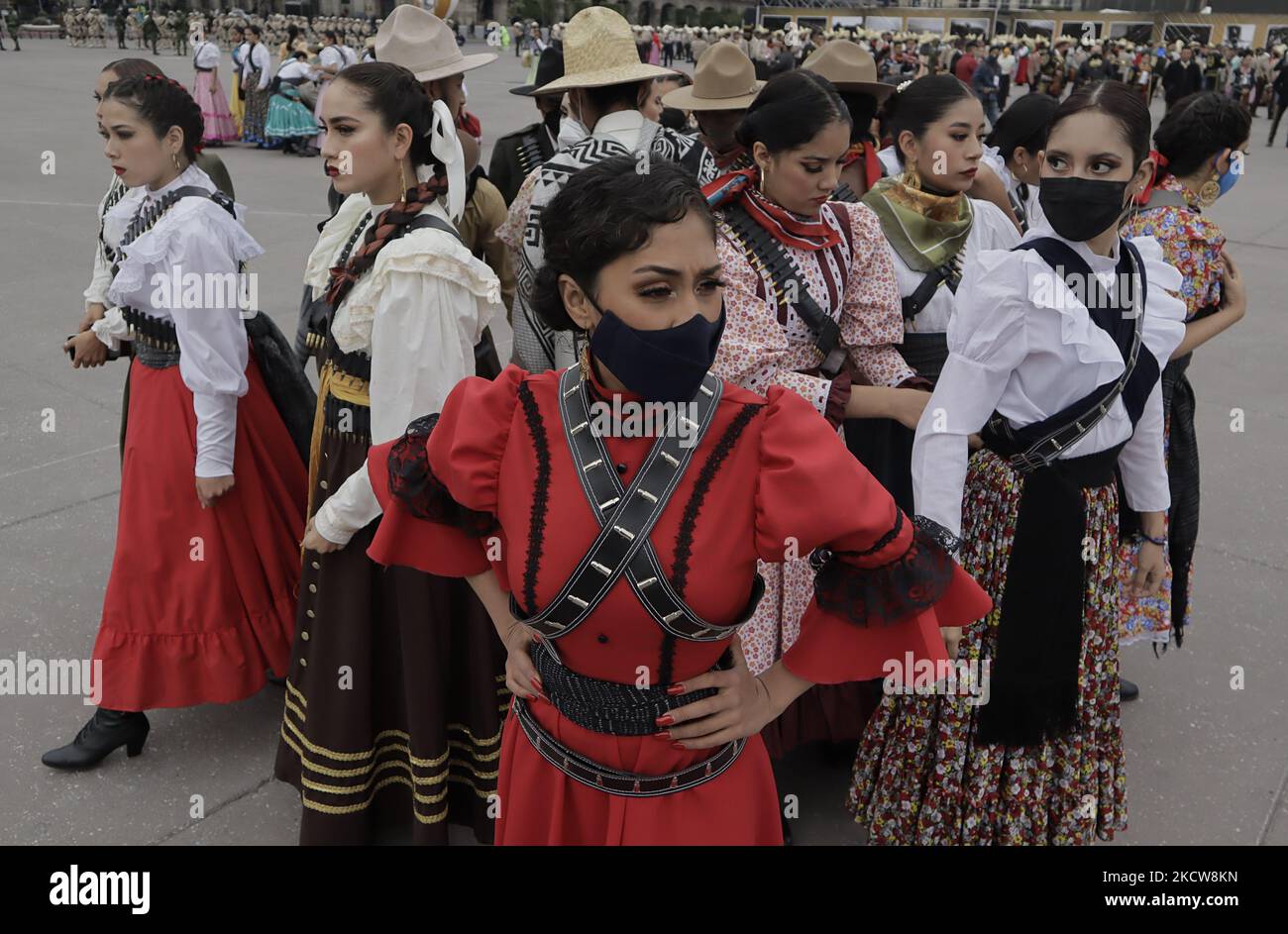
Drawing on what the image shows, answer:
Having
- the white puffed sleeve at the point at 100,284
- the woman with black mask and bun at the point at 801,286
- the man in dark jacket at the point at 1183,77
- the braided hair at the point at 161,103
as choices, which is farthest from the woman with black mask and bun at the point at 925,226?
the man in dark jacket at the point at 1183,77

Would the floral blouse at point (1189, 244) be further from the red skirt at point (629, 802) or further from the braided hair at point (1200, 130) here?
the red skirt at point (629, 802)

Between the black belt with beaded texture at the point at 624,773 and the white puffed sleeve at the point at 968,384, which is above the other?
the white puffed sleeve at the point at 968,384

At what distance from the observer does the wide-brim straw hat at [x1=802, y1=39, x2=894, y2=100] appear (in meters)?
3.97

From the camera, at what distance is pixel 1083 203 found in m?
2.21

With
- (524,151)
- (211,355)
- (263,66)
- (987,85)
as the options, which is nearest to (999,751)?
(211,355)

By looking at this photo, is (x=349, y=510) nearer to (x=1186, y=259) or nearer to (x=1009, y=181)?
(x=1186, y=259)

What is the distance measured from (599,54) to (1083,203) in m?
2.05

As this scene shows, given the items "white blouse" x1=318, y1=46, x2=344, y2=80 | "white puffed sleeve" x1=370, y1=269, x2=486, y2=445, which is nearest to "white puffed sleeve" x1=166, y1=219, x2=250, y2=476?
"white puffed sleeve" x1=370, y1=269, x2=486, y2=445

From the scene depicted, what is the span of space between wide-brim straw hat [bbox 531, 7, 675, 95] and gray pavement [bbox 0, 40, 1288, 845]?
2339 mm

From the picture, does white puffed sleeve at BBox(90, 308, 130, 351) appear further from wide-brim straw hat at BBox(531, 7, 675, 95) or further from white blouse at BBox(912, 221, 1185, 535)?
white blouse at BBox(912, 221, 1185, 535)

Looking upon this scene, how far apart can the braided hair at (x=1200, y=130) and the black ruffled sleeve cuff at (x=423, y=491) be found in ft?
8.34

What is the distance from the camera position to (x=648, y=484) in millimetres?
1545

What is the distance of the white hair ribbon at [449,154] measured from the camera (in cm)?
261
